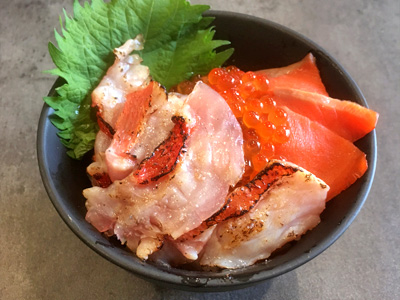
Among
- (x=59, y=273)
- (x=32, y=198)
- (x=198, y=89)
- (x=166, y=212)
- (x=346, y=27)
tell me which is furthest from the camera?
(x=346, y=27)

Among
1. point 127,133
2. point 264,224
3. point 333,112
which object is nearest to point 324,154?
point 333,112

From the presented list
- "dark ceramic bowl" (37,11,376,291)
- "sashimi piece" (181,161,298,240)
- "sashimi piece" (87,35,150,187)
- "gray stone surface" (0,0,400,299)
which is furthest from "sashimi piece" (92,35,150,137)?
"gray stone surface" (0,0,400,299)

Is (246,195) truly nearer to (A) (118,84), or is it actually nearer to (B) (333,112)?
(B) (333,112)

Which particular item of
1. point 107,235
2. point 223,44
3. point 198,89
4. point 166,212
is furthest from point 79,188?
point 223,44

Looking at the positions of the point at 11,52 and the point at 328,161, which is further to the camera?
the point at 11,52

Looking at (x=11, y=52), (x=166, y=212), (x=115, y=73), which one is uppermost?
(x=115, y=73)

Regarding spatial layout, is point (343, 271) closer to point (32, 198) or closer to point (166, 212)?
point (166, 212)

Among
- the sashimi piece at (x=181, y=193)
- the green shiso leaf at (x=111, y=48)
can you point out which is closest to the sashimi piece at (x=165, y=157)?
the sashimi piece at (x=181, y=193)
